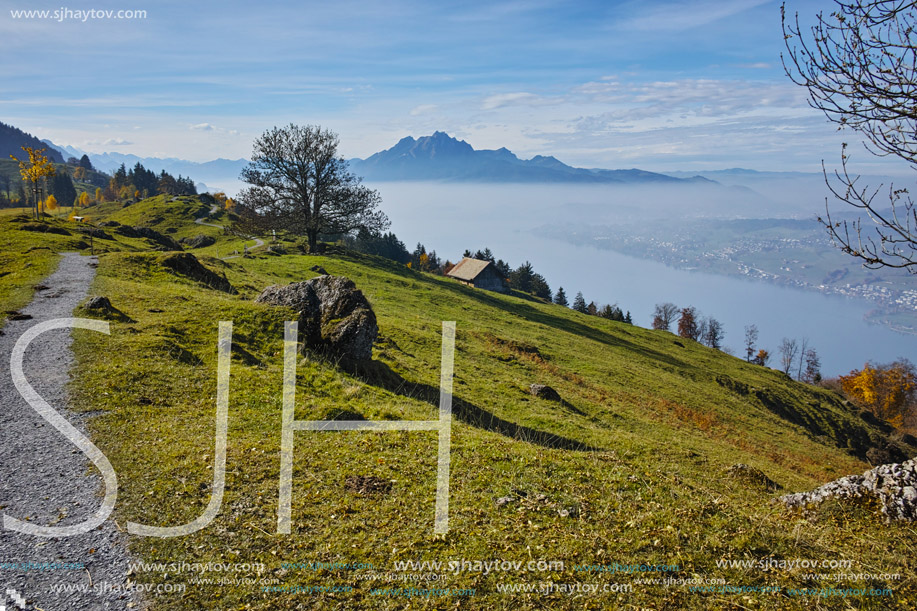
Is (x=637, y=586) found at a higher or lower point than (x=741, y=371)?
higher

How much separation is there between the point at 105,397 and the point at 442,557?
9.79 m

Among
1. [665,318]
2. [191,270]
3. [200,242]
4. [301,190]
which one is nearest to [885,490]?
[191,270]

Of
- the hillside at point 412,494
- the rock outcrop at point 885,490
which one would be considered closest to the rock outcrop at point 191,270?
the hillside at point 412,494

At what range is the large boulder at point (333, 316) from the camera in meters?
17.0

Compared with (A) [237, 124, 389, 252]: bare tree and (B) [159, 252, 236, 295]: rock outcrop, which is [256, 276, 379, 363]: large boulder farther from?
(A) [237, 124, 389, 252]: bare tree

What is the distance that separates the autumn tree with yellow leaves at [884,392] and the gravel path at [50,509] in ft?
384

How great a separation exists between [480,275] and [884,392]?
88833mm

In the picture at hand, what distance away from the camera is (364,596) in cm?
613

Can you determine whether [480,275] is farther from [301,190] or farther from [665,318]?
[665,318]

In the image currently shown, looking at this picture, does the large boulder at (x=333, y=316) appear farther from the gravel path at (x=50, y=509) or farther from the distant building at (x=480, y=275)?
the distant building at (x=480, y=275)

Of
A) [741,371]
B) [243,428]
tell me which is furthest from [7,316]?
[741,371]

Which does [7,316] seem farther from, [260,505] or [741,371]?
[741,371]

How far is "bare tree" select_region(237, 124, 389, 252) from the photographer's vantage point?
5256cm

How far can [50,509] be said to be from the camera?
721 centimetres
